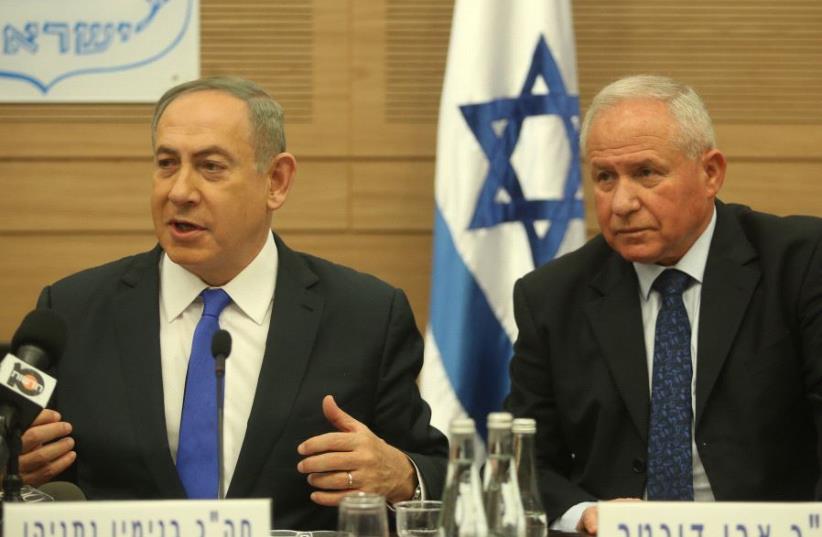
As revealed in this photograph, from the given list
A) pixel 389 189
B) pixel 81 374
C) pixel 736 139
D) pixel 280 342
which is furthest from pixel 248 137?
pixel 736 139

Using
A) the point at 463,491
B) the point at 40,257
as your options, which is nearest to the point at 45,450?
the point at 463,491

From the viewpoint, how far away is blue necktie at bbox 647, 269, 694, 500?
9.74 feet

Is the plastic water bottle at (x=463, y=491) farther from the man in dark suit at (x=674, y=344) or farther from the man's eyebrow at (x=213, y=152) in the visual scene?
the man's eyebrow at (x=213, y=152)

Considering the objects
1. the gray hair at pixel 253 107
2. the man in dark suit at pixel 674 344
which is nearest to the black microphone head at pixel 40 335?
the gray hair at pixel 253 107

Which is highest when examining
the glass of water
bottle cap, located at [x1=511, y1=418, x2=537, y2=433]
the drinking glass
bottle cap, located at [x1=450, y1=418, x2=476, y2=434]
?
bottle cap, located at [x1=450, y1=418, x2=476, y2=434]

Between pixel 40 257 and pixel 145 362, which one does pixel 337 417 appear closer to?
pixel 145 362

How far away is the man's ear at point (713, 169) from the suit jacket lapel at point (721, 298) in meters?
0.11

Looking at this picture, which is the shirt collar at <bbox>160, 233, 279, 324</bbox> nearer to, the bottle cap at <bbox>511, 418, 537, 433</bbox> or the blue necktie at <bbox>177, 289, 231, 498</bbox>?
the blue necktie at <bbox>177, 289, 231, 498</bbox>

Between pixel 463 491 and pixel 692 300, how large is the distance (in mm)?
1381

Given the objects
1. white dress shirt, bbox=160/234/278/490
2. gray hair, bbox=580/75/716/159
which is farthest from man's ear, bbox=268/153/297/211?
gray hair, bbox=580/75/716/159

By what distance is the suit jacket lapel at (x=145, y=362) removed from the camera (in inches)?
111

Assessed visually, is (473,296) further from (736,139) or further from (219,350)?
(219,350)

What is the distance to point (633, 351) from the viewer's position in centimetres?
310

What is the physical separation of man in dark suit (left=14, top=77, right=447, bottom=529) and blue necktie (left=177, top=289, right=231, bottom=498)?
1cm
